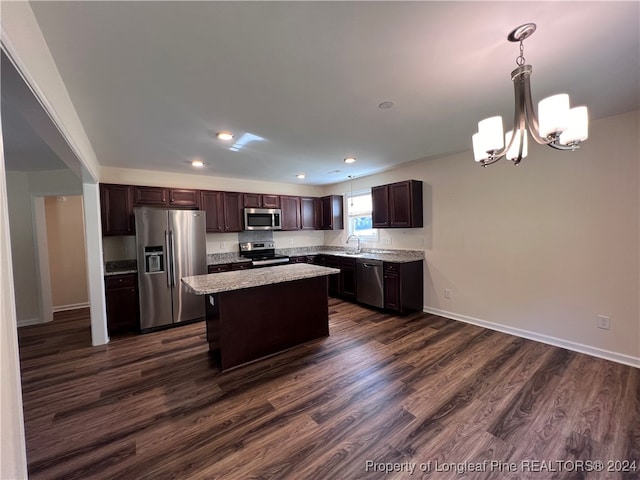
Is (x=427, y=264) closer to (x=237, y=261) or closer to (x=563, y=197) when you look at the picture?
(x=563, y=197)

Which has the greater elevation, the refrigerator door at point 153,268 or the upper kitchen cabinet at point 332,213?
the upper kitchen cabinet at point 332,213

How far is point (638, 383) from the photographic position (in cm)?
225

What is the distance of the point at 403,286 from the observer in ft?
13.1

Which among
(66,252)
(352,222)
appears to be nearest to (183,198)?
(66,252)

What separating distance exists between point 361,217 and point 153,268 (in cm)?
377

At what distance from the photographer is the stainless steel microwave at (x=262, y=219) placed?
4.95 metres

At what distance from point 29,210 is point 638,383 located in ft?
25.3

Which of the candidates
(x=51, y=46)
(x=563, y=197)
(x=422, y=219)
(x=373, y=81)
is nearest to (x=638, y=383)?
(x=563, y=197)

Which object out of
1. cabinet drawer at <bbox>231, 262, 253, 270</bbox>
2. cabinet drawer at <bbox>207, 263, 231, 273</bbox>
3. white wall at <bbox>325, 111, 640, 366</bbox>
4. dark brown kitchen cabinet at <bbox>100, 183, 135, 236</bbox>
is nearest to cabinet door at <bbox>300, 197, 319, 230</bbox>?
cabinet drawer at <bbox>231, 262, 253, 270</bbox>

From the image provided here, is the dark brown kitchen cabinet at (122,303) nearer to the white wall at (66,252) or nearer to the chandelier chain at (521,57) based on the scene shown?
the white wall at (66,252)

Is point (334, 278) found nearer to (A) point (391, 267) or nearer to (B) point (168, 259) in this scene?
(A) point (391, 267)

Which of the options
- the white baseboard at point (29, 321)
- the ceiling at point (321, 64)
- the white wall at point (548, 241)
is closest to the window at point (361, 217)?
the white wall at point (548, 241)

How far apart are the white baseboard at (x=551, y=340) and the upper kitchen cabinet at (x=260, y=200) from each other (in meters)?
3.56

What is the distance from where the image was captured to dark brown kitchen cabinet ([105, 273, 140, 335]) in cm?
357
